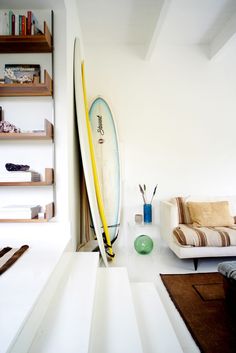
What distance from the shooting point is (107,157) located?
290 cm

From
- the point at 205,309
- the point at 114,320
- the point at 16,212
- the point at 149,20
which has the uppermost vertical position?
the point at 149,20

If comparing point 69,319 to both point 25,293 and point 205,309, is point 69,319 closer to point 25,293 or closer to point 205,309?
point 25,293

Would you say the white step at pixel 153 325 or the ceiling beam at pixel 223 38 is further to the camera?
the ceiling beam at pixel 223 38

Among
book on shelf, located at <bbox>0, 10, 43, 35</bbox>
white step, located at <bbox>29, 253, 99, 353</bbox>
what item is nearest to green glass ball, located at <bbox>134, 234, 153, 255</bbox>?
white step, located at <bbox>29, 253, 99, 353</bbox>

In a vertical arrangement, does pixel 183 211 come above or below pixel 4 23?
below

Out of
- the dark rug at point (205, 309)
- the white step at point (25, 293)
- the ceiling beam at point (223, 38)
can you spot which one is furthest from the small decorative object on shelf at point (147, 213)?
the ceiling beam at point (223, 38)

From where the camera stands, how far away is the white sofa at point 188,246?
233 centimetres

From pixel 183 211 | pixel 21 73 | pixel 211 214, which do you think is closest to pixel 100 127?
pixel 21 73

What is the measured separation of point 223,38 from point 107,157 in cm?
217

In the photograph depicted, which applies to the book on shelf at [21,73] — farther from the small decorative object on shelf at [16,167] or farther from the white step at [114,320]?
the white step at [114,320]

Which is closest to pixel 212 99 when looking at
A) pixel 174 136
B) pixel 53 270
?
A: pixel 174 136

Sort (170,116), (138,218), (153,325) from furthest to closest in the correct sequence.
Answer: (170,116)
(138,218)
(153,325)

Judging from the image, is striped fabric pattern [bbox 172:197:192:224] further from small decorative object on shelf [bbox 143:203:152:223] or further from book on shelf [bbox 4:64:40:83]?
book on shelf [bbox 4:64:40:83]

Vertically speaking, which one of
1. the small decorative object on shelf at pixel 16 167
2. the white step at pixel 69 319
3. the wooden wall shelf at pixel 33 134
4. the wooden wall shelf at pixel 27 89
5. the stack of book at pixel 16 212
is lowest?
the white step at pixel 69 319
